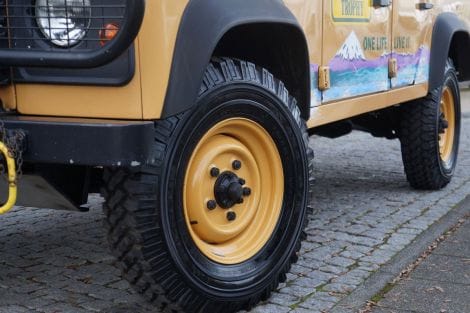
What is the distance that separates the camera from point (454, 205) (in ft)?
18.3

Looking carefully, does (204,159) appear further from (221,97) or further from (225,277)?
(225,277)

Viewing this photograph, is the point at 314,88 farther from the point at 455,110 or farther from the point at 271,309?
the point at 455,110

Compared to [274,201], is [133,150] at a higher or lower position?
higher

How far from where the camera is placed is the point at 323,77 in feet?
13.1

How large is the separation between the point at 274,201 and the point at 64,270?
135 centimetres

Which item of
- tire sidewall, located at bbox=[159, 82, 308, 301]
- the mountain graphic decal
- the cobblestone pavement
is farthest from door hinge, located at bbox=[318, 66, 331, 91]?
the cobblestone pavement

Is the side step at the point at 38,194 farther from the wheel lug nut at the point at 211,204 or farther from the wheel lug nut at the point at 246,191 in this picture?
the wheel lug nut at the point at 246,191

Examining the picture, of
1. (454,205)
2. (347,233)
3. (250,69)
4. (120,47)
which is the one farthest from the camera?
(454,205)

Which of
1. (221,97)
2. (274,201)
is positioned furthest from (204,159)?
(274,201)

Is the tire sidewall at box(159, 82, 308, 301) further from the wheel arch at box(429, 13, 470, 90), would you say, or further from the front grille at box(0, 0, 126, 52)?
the wheel arch at box(429, 13, 470, 90)

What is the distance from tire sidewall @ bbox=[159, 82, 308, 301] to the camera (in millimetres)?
2887

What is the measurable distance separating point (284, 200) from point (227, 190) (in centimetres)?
42

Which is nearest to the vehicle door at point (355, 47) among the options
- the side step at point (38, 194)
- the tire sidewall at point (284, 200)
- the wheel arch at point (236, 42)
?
the wheel arch at point (236, 42)

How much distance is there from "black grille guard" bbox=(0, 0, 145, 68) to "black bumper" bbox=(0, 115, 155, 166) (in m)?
0.23
